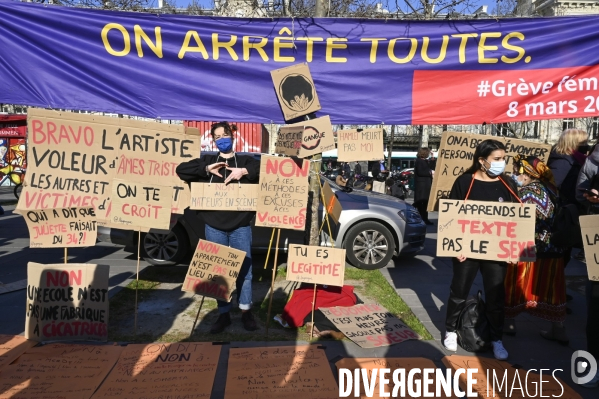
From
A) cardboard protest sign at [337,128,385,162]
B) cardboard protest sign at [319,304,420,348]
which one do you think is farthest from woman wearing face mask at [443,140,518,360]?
cardboard protest sign at [337,128,385,162]

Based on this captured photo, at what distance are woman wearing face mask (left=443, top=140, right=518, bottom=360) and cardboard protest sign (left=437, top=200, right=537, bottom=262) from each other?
11 cm

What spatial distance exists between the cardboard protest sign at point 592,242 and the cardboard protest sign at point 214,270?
288 cm

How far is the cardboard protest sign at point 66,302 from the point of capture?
169 inches

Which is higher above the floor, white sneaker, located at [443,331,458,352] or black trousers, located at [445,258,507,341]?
black trousers, located at [445,258,507,341]

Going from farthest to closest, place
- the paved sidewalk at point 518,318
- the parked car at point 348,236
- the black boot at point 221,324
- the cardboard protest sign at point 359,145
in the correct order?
the parked car at point 348,236 → the cardboard protest sign at point 359,145 → the black boot at point 221,324 → the paved sidewalk at point 518,318

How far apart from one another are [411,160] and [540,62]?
124ft

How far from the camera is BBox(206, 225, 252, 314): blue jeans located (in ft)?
15.1

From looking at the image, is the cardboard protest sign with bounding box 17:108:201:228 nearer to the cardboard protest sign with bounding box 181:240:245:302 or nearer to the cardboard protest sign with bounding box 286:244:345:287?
the cardboard protest sign with bounding box 181:240:245:302

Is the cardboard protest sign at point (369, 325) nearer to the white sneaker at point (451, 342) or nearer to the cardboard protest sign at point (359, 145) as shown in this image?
the white sneaker at point (451, 342)

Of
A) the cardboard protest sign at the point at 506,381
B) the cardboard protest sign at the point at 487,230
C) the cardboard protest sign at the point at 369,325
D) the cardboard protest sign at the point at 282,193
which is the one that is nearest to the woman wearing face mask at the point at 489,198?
the cardboard protest sign at the point at 487,230

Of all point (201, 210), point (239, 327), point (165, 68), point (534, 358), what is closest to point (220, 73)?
point (165, 68)

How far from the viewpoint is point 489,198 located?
13.4 ft

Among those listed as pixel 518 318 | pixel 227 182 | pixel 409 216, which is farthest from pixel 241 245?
pixel 409 216

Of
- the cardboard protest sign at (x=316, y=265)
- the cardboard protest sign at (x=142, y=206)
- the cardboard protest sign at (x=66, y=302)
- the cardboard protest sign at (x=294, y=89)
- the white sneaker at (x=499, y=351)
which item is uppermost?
the cardboard protest sign at (x=294, y=89)
